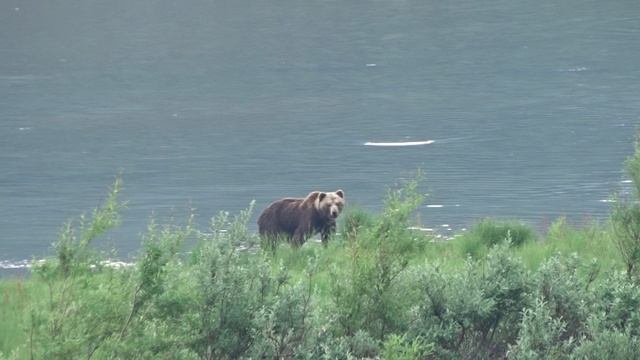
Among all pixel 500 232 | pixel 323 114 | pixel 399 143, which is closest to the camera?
pixel 500 232

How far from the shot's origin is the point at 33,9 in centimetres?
5081

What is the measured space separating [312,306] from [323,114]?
17322 mm

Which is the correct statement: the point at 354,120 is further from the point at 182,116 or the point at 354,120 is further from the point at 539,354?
the point at 539,354

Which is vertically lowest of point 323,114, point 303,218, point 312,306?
point 323,114

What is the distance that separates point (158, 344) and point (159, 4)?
48.7 meters

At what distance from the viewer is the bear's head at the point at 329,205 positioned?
10688mm

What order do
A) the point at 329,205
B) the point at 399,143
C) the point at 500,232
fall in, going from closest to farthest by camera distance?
the point at 500,232 < the point at 329,205 < the point at 399,143

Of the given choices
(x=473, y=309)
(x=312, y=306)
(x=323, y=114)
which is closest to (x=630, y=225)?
(x=473, y=309)

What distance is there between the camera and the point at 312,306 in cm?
591

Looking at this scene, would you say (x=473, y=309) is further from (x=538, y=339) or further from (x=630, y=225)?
(x=630, y=225)

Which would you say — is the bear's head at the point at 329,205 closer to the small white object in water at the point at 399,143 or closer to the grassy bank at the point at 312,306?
the grassy bank at the point at 312,306

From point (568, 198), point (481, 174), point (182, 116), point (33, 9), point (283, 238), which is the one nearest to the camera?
point (283, 238)

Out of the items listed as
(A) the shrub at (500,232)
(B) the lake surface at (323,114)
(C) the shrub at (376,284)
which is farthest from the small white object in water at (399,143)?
(C) the shrub at (376,284)

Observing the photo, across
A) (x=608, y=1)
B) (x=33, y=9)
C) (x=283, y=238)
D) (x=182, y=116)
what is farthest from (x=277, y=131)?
(x=33, y=9)
